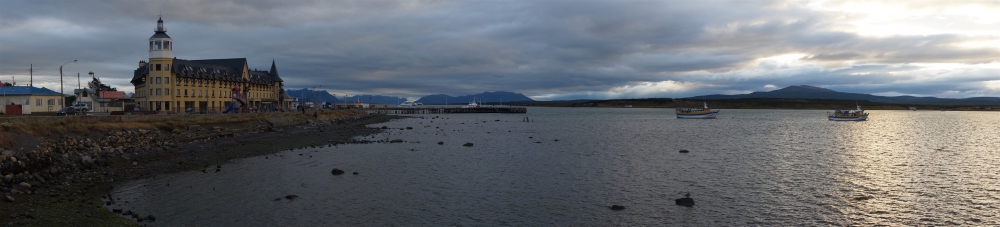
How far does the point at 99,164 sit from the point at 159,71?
2203 inches

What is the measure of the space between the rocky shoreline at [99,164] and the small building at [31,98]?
22914 mm

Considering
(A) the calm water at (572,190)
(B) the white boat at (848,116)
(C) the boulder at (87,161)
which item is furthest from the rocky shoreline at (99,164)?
(B) the white boat at (848,116)

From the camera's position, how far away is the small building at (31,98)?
59344 mm

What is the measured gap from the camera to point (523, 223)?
19750 millimetres

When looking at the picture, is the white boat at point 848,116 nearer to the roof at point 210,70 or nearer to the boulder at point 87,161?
the roof at point 210,70

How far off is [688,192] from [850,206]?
616cm

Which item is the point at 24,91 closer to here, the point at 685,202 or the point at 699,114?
the point at 685,202

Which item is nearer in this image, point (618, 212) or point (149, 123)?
point (618, 212)

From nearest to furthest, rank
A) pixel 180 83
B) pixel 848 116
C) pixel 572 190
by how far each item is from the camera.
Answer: pixel 572 190, pixel 180 83, pixel 848 116

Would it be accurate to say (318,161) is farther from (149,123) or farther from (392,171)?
(149,123)

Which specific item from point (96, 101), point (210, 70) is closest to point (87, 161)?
point (210, 70)

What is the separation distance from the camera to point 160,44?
76.4 meters

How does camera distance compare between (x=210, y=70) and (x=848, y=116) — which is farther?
(x=848, y=116)

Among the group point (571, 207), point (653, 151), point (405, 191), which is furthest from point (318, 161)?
point (653, 151)
